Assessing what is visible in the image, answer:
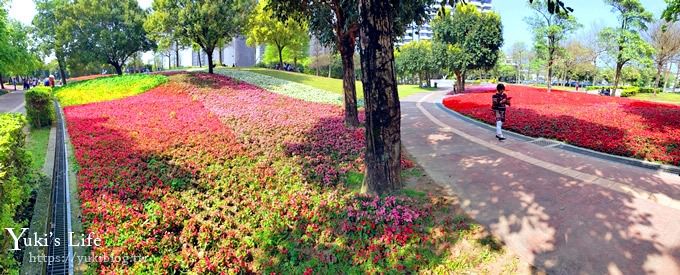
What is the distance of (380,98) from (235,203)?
3.46 metres

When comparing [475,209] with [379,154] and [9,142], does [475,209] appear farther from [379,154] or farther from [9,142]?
[9,142]

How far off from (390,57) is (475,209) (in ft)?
10.2

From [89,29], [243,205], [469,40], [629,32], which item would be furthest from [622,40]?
[89,29]

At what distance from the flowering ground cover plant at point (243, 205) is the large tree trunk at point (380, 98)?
0.55 m

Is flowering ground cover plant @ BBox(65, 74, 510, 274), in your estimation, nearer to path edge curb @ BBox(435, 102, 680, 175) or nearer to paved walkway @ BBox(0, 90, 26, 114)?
path edge curb @ BBox(435, 102, 680, 175)

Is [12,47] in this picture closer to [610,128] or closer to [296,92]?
[296,92]

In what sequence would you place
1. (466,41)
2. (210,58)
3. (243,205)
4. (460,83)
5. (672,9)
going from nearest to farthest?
(243,205) < (672,9) < (210,58) < (466,41) < (460,83)

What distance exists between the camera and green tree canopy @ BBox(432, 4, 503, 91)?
34719mm

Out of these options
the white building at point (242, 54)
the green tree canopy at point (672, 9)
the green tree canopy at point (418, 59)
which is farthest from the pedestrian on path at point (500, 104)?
the white building at point (242, 54)

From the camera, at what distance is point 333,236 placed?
18.5 feet

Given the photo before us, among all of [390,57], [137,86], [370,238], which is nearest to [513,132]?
[390,57]

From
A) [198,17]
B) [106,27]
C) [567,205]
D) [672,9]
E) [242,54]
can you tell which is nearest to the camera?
[567,205]

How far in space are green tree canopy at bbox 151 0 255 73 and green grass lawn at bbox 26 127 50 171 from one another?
13.2m

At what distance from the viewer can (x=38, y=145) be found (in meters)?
10.5
